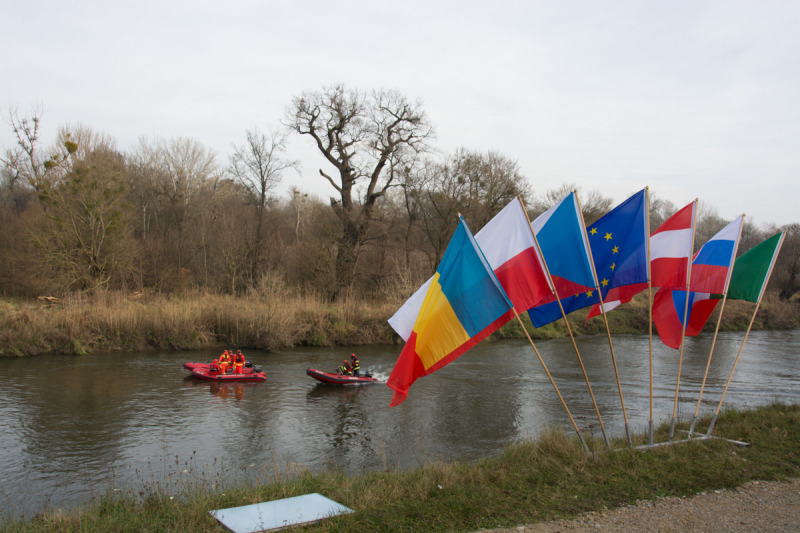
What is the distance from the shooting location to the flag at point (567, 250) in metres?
8.13

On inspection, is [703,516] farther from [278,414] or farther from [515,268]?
[278,414]

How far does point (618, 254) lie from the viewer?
8930 millimetres

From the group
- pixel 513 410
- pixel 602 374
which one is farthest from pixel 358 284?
pixel 513 410

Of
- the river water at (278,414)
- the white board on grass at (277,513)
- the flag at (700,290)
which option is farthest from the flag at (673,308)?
the white board on grass at (277,513)

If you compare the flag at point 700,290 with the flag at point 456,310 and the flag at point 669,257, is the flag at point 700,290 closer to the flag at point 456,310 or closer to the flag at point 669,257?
the flag at point 669,257

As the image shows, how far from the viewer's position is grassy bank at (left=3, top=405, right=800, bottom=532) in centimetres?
581

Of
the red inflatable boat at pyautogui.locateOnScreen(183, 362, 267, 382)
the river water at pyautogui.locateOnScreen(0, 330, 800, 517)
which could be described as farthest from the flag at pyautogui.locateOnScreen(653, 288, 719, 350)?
the red inflatable boat at pyautogui.locateOnScreen(183, 362, 267, 382)

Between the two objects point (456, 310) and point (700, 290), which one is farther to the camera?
point (700, 290)

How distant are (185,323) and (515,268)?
23768 millimetres

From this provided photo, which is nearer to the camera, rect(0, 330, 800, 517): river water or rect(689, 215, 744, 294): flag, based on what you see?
rect(689, 215, 744, 294): flag

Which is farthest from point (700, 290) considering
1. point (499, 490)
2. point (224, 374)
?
point (224, 374)

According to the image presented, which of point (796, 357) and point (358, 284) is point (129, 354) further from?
point (796, 357)

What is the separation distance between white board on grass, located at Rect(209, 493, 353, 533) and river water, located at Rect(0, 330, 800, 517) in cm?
251

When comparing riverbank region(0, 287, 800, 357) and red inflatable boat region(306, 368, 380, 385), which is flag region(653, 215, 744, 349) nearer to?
riverbank region(0, 287, 800, 357)
